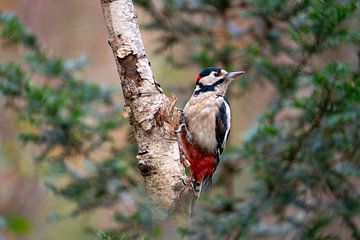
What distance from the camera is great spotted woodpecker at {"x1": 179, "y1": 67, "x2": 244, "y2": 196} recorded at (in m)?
4.25

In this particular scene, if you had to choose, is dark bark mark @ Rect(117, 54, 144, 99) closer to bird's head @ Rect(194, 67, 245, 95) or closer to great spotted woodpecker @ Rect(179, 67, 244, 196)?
great spotted woodpecker @ Rect(179, 67, 244, 196)

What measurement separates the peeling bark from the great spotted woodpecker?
147 centimetres

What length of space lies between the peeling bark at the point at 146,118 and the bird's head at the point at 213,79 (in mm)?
1599

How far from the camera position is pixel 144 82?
2.71 metres

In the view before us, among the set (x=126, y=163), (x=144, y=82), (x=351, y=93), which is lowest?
(x=126, y=163)

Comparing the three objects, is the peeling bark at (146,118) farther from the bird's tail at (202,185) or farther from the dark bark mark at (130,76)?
the bird's tail at (202,185)

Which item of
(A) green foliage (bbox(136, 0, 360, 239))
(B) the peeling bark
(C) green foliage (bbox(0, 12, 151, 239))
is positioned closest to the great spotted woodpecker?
(A) green foliage (bbox(136, 0, 360, 239))

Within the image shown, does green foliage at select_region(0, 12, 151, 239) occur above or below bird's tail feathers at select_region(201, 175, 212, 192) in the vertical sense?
above

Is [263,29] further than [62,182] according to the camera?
No

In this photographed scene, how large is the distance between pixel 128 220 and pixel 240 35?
172cm

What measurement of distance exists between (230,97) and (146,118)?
266 cm

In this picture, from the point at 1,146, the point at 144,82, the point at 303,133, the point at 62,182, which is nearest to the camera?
the point at 144,82

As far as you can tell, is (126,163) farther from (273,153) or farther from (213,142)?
(273,153)

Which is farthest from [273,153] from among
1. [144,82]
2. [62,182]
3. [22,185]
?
[62,182]
